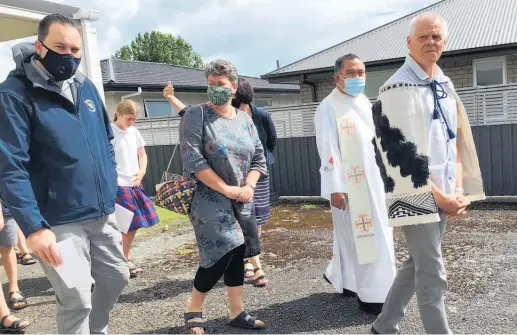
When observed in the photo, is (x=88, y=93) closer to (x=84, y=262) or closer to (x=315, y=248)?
(x=84, y=262)

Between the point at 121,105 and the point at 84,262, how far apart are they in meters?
2.79

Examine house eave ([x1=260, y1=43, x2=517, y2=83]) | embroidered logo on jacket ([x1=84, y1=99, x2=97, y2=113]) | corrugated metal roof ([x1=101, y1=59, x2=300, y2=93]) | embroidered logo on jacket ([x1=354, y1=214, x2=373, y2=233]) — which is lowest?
embroidered logo on jacket ([x1=354, y1=214, x2=373, y2=233])

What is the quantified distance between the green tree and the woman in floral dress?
2259 inches

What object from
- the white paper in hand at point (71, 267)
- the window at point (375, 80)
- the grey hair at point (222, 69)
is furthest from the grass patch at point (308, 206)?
the white paper in hand at point (71, 267)

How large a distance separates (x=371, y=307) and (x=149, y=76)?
18106 mm

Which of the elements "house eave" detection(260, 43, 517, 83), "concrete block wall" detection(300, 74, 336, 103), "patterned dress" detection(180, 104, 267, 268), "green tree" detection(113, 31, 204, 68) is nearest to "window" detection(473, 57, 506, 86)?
"house eave" detection(260, 43, 517, 83)

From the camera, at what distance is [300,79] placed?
518 inches

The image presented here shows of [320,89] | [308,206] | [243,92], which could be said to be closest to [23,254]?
[243,92]

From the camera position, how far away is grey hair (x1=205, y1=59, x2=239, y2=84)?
3.40 meters

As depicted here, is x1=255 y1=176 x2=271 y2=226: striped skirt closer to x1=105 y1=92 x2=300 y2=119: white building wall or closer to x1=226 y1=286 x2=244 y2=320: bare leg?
x1=226 y1=286 x2=244 y2=320: bare leg

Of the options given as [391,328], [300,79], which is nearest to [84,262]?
[391,328]

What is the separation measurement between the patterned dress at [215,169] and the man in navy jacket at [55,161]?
0.75m

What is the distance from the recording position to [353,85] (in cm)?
380

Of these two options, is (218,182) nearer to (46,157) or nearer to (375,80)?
(46,157)
